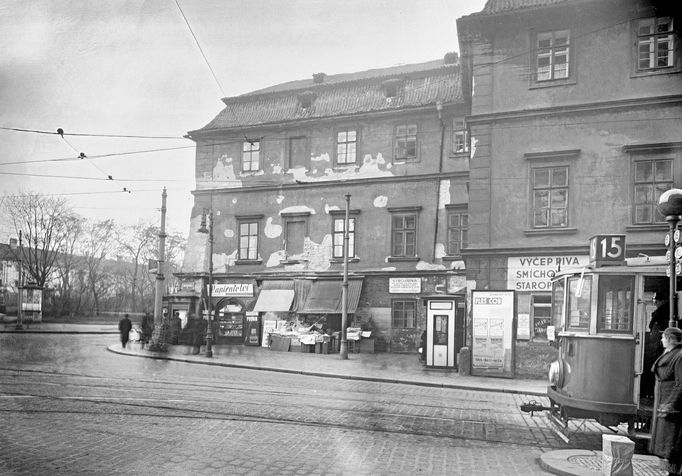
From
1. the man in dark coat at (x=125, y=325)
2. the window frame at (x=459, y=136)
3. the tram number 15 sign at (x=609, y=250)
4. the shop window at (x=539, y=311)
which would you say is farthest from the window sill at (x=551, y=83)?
the man in dark coat at (x=125, y=325)

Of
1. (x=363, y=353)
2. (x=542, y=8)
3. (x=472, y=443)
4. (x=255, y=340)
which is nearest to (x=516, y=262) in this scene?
(x=542, y=8)

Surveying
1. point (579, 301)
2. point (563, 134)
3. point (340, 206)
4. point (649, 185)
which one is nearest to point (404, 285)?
point (340, 206)

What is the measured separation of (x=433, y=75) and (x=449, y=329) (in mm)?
13463

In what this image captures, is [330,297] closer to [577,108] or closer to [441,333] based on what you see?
[441,333]

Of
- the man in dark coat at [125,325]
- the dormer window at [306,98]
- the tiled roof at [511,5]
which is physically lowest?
the man in dark coat at [125,325]

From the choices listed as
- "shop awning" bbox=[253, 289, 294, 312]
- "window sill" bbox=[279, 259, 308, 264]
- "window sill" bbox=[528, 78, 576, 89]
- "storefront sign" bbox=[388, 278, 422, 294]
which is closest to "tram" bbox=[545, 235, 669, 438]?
"window sill" bbox=[528, 78, 576, 89]

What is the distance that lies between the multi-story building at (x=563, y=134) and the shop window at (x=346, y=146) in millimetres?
9707

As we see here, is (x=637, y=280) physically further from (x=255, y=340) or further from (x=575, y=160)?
(x=255, y=340)

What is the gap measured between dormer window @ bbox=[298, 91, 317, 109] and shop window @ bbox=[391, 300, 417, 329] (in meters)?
9.58

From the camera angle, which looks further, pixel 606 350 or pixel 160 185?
pixel 160 185

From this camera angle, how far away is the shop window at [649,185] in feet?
57.5

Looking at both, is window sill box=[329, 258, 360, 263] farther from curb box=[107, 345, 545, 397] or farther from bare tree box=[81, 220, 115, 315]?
bare tree box=[81, 220, 115, 315]

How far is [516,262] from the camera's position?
18625 mm

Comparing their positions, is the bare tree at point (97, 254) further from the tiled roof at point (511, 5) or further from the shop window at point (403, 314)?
the shop window at point (403, 314)
